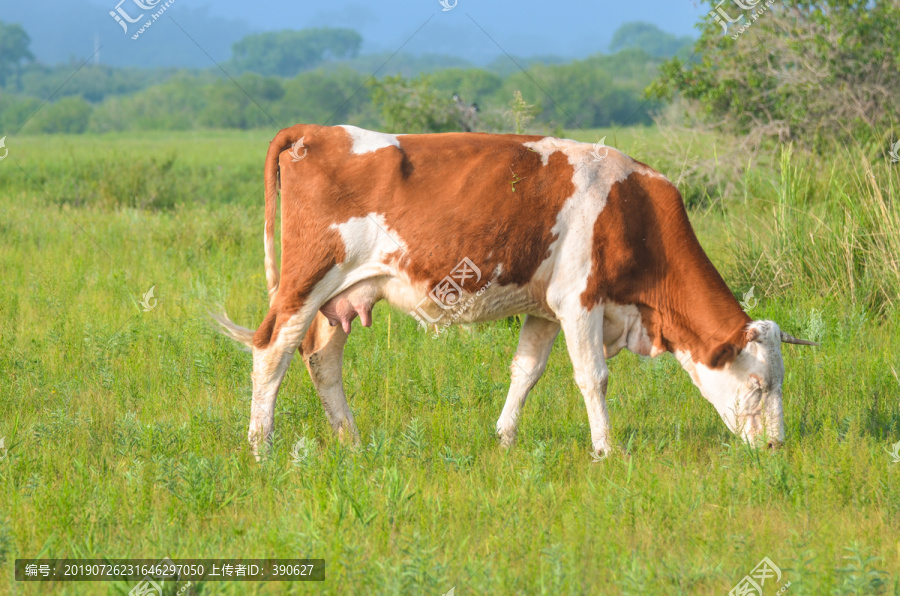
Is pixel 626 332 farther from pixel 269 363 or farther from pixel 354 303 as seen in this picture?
pixel 269 363

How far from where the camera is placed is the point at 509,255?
5129 mm

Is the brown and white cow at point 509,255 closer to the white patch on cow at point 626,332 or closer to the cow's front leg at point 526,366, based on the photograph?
the white patch on cow at point 626,332

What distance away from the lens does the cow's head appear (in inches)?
207

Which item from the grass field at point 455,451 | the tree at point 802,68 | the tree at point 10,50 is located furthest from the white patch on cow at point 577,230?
the tree at point 10,50

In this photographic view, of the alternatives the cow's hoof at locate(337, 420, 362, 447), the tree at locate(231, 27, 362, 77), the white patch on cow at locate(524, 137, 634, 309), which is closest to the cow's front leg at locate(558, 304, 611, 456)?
the white patch on cow at locate(524, 137, 634, 309)

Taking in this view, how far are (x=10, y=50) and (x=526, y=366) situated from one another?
132247 millimetres

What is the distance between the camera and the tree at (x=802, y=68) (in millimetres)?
12070

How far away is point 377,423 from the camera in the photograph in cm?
608

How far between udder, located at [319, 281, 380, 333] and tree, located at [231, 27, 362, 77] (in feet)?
503

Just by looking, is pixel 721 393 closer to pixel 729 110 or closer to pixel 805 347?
pixel 805 347

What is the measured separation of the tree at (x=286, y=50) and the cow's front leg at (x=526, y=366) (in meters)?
153

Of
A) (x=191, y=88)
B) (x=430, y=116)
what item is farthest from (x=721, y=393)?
(x=191, y=88)

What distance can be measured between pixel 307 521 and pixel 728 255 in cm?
644

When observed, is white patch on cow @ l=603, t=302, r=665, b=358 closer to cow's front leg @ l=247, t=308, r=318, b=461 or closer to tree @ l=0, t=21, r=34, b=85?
cow's front leg @ l=247, t=308, r=318, b=461
